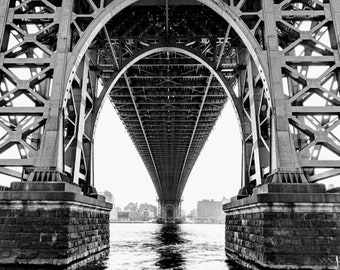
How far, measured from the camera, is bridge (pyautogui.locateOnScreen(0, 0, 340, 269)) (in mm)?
9891

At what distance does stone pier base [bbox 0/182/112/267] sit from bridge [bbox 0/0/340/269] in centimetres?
3

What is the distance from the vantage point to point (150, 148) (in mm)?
59812

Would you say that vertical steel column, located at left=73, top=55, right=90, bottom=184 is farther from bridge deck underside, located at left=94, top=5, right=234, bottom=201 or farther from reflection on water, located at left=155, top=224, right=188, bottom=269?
reflection on water, located at left=155, top=224, right=188, bottom=269

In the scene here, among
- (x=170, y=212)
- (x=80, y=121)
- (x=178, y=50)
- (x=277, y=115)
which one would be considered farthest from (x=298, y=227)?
(x=170, y=212)

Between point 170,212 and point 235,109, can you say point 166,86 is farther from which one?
point 170,212

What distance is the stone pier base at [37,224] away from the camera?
32.1 feet

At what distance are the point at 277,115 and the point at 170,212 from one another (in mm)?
94039

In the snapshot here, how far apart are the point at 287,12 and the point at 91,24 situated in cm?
827

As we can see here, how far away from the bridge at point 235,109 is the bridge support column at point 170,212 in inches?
3253

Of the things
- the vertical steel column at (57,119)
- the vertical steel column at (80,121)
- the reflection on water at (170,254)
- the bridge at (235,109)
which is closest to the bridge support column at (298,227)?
the bridge at (235,109)

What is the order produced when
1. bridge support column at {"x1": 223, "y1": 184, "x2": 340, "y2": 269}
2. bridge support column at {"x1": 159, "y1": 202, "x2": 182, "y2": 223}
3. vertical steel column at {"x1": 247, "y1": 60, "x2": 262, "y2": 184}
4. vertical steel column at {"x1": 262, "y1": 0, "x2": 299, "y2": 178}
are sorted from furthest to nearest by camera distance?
1. bridge support column at {"x1": 159, "y1": 202, "x2": 182, "y2": 223}
2. vertical steel column at {"x1": 247, "y1": 60, "x2": 262, "y2": 184}
3. vertical steel column at {"x1": 262, "y1": 0, "x2": 299, "y2": 178}
4. bridge support column at {"x1": 223, "y1": 184, "x2": 340, "y2": 269}

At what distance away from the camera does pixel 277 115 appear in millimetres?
11281

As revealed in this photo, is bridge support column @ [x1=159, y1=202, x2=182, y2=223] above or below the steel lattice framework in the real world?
A: below

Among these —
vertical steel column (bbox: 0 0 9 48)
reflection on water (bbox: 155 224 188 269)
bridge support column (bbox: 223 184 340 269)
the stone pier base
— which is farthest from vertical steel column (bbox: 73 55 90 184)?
bridge support column (bbox: 223 184 340 269)
